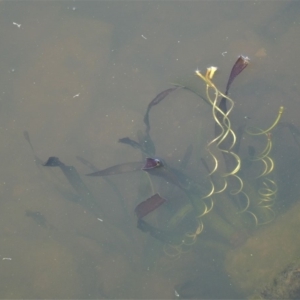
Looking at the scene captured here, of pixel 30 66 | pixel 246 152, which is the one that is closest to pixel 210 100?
pixel 246 152

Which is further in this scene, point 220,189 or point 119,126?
point 119,126

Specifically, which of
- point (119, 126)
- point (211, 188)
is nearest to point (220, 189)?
point (211, 188)

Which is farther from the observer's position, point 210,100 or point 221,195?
point 221,195

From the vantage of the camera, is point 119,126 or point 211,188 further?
point 119,126

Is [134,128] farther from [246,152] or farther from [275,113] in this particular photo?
[275,113]

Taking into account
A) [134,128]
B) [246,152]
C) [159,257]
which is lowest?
[159,257]

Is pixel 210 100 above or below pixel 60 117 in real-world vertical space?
above

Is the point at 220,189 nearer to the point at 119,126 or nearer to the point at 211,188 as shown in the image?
the point at 211,188

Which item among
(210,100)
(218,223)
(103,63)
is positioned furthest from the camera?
(103,63)
